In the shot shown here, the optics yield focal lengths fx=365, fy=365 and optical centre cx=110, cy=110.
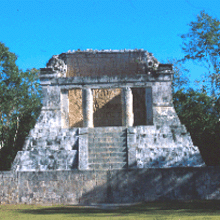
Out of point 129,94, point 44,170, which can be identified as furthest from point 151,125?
point 44,170

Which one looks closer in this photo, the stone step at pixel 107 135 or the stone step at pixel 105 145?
the stone step at pixel 105 145

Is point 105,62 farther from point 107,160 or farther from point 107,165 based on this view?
point 107,165

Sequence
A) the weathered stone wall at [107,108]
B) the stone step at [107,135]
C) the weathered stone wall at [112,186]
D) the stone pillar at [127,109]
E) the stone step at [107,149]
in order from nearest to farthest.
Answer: the weathered stone wall at [112,186]
the stone step at [107,149]
the stone step at [107,135]
the stone pillar at [127,109]
the weathered stone wall at [107,108]

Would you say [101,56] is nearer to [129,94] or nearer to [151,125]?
[129,94]

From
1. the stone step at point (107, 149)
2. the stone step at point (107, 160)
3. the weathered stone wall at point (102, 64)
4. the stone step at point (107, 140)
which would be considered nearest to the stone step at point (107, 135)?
the stone step at point (107, 140)

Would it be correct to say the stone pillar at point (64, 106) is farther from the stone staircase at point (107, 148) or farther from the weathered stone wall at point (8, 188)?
the weathered stone wall at point (8, 188)

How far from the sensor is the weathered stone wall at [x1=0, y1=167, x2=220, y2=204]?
464 inches

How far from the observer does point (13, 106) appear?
Answer: 22062 millimetres

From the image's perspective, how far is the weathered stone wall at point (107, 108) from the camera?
1977 cm

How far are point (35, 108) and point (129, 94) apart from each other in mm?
9393

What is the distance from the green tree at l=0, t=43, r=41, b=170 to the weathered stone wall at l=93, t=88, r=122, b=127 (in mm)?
4892

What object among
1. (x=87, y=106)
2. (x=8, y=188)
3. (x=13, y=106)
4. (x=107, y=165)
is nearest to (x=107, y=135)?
(x=107, y=165)

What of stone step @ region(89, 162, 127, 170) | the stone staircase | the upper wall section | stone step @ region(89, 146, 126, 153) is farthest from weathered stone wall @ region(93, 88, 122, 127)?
stone step @ region(89, 162, 127, 170)

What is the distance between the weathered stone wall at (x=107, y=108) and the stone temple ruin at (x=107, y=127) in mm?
1050
